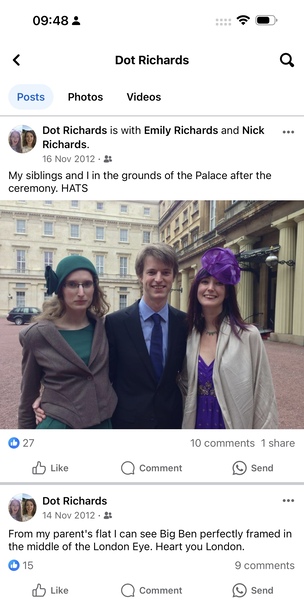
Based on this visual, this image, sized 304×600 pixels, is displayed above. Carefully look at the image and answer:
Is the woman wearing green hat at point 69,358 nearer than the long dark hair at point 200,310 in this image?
Yes

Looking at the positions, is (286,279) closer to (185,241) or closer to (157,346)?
(157,346)

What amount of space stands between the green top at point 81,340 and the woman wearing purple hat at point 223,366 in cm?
40

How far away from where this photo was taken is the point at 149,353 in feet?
4.00

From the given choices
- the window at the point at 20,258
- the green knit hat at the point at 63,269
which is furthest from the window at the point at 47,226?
the green knit hat at the point at 63,269

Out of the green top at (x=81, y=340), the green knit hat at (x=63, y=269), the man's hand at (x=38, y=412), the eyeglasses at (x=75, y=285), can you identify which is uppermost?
the green knit hat at (x=63, y=269)
